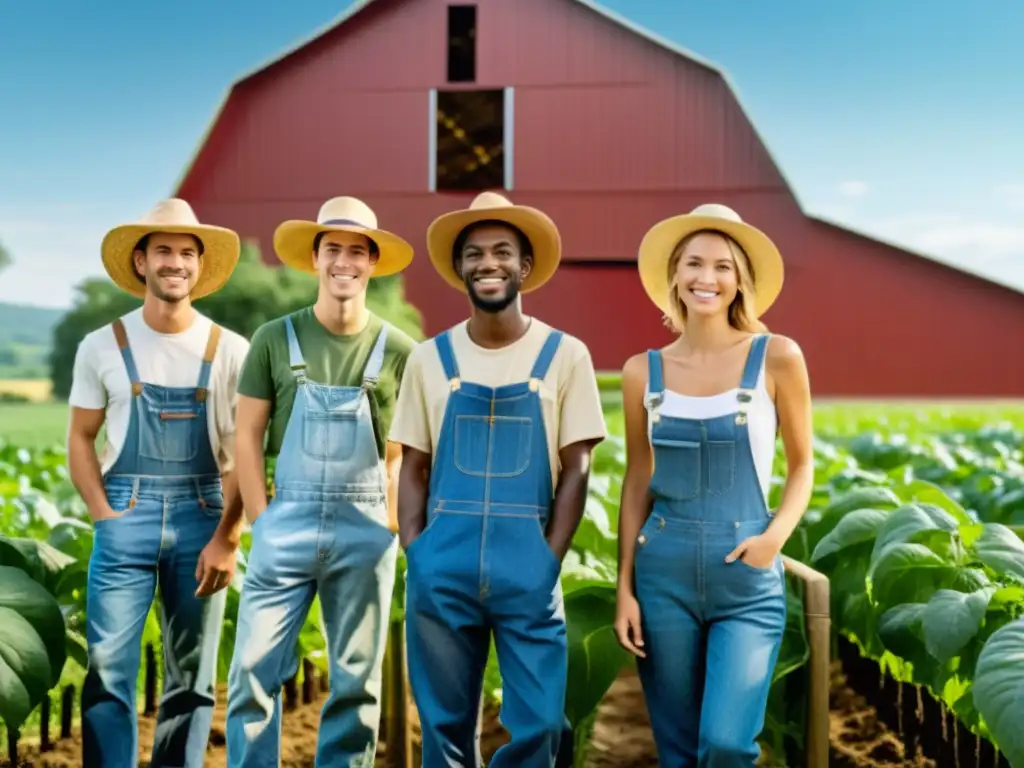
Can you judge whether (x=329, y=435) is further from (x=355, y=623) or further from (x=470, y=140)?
(x=470, y=140)

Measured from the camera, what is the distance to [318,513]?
9.57ft

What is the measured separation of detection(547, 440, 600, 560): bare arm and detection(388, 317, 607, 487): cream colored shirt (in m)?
0.03

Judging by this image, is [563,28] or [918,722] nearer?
[918,722]

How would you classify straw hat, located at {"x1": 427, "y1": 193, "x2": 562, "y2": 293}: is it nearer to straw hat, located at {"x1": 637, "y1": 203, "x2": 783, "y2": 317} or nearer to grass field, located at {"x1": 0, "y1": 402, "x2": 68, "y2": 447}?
straw hat, located at {"x1": 637, "y1": 203, "x2": 783, "y2": 317}

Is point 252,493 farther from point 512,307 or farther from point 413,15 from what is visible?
point 413,15

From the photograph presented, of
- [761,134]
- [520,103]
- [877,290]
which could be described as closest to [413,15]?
[520,103]

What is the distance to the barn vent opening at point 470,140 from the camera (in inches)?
674

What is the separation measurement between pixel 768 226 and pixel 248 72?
25.2 ft

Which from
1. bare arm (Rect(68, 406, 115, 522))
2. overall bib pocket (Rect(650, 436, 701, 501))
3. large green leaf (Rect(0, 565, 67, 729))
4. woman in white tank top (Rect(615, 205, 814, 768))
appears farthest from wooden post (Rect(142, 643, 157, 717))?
overall bib pocket (Rect(650, 436, 701, 501))

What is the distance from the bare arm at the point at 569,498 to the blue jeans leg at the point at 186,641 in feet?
3.29

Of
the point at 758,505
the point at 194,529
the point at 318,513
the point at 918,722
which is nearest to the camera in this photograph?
the point at 758,505

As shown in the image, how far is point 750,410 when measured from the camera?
269 centimetres

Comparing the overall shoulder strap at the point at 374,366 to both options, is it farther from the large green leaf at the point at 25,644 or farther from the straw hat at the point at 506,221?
the large green leaf at the point at 25,644

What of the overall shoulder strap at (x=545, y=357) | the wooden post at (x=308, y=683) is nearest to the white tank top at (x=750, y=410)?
the overall shoulder strap at (x=545, y=357)
